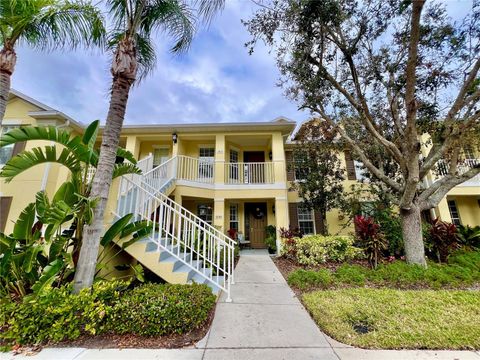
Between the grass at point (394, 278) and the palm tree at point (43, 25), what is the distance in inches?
344

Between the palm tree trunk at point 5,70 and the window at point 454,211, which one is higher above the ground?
the palm tree trunk at point 5,70

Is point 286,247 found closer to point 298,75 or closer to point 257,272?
point 257,272

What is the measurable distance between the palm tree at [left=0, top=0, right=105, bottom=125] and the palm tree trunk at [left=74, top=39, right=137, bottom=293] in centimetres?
189

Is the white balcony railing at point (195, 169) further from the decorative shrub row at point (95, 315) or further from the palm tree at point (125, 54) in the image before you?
the decorative shrub row at point (95, 315)

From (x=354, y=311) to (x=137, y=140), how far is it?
12.1 metres

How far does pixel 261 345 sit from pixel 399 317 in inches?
107

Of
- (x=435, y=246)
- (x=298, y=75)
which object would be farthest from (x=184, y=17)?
(x=435, y=246)

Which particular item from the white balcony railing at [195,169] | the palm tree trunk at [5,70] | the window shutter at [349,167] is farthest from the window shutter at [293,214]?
the palm tree trunk at [5,70]

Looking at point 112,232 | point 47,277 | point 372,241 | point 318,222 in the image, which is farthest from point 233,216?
point 47,277

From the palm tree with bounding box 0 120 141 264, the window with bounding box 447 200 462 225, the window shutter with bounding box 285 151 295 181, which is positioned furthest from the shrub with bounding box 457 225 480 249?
the palm tree with bounding box 0 120 141 264

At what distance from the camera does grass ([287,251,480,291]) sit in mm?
5781

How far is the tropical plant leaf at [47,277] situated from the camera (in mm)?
3417

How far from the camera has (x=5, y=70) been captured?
535cm

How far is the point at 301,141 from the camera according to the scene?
1213 cm
